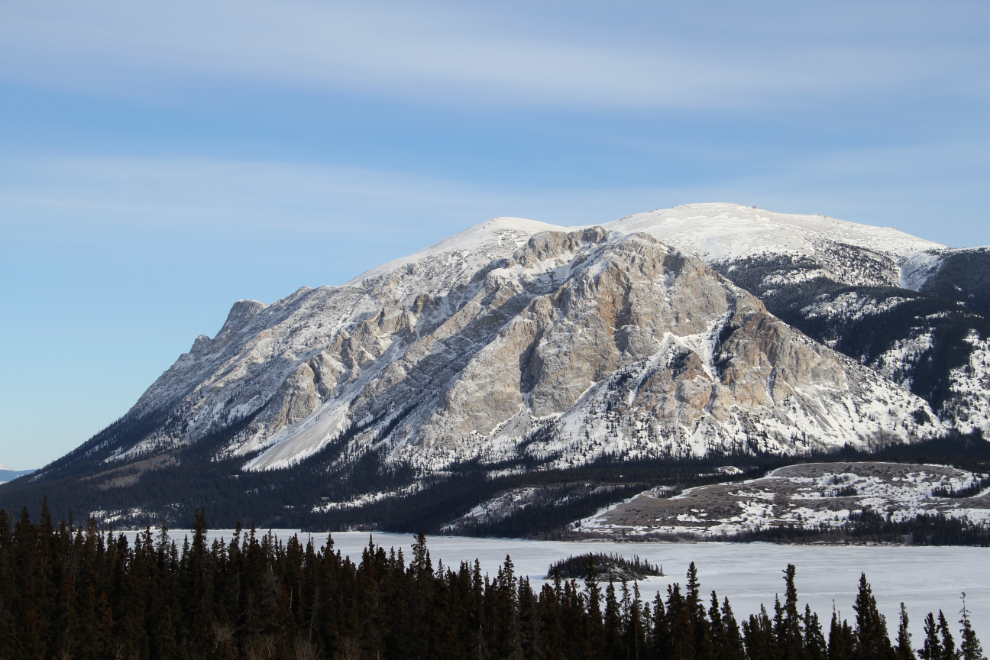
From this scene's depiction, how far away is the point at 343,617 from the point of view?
113312mm

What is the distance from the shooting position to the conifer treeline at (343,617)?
101750 mm

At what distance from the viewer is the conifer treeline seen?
102m

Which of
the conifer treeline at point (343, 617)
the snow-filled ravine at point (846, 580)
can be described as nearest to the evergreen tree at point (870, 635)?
the conifer treeline at point (343, 617)

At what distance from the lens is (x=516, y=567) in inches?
7328

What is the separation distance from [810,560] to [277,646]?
11717cm

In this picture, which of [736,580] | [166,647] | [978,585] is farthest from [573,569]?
[166,647]

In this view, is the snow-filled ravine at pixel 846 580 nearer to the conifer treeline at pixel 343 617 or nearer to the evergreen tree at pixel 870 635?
the evergreen tree at pixel 870 635

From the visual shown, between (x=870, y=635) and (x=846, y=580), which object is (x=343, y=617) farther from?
(x=846, y=580)

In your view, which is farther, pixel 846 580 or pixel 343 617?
pixel 846 580

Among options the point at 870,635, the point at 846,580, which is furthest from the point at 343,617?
the point at 846,580

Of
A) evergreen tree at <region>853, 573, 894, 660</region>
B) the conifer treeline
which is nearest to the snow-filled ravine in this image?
evergreen tree at <region>853, 573, 894, 660</region>

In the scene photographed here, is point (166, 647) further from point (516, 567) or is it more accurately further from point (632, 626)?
point (516, 567)

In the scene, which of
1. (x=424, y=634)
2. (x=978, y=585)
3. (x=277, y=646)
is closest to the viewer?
(x=277, y=646)

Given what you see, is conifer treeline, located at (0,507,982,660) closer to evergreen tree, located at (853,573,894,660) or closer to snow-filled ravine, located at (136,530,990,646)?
evergreen tree, located at (853,573,894,660)
